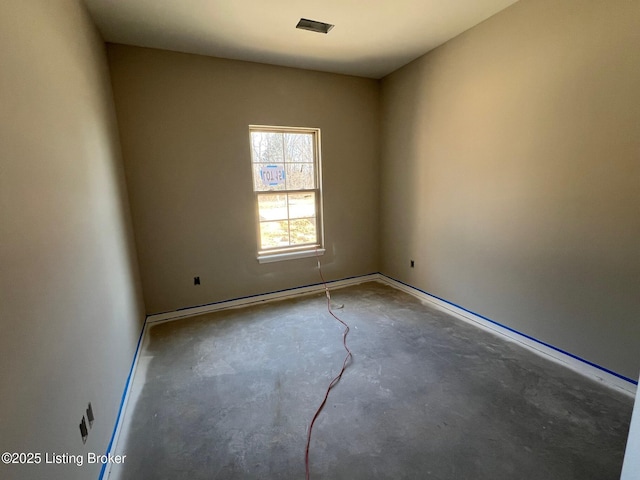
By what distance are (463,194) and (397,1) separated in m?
1.71

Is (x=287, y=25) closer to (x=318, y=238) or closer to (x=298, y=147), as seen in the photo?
(x=298, y=147)

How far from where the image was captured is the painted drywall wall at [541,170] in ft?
5.82

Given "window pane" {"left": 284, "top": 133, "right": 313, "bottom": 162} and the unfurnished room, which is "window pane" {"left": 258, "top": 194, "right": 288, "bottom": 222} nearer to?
the unfurnished room

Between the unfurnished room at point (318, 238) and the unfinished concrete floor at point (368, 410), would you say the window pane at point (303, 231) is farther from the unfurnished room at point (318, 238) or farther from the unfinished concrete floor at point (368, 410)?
the unfinished concrete floor at point (368, 410)

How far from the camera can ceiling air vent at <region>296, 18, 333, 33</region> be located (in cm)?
237

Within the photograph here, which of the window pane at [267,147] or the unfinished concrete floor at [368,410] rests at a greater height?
the window pane at [267,147]

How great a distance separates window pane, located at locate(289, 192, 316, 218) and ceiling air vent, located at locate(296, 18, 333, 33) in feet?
5.47

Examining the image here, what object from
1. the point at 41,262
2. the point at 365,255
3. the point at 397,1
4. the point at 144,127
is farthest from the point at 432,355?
the point at 144,127

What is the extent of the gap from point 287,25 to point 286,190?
1.62 metres

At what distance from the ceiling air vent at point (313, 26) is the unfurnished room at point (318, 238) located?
3 centimetres

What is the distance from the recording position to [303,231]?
368cm

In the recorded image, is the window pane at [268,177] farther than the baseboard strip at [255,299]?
Yes

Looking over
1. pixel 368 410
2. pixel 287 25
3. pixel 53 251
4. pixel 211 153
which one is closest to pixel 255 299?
pixel 211 153

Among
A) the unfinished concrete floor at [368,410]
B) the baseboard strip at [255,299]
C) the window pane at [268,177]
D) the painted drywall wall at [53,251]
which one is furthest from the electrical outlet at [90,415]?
the window pane at [268,177]
